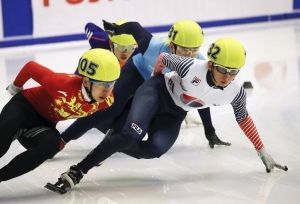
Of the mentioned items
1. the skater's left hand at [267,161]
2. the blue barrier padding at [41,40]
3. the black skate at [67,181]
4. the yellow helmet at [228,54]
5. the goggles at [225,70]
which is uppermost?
the yellow helmet at [228,54]

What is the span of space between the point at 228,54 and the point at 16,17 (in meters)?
7.38

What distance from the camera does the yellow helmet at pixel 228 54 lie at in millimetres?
4250

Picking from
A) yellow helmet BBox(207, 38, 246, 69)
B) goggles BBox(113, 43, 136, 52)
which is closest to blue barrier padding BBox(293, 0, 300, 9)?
goggles BBox(113, 43, 136, 52)

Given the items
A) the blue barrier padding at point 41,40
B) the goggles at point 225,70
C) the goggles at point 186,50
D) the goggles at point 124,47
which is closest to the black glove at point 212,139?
the goggles at point 186,50

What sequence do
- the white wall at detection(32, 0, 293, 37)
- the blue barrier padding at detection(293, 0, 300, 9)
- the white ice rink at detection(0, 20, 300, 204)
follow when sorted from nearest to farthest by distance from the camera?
the white ice rink at detection(0, 20, 300, 204) → the white wall at detection(32, 0, 293, 37) → the blue barrier padding at detection(293, 0, 300, 9)

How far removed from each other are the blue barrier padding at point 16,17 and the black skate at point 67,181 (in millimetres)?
7178

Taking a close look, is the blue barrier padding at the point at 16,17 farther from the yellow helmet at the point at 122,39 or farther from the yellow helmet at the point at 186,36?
the yellow helmet at the point at 186,36

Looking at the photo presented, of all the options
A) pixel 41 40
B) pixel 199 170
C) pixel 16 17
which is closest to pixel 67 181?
pixel 199 170

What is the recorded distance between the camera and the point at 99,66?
4020mm

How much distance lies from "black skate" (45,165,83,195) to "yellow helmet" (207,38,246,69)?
3.91ft

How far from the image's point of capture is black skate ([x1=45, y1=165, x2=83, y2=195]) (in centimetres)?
416

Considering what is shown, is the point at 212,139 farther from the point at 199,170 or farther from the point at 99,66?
the point at 99,66

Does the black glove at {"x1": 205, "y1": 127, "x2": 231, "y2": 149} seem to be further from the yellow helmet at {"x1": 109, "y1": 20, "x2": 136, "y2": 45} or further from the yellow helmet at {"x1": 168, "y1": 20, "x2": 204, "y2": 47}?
the yellow helmet at {"x1": 109, "y1": 20, "x2": 136, "y2": 45}

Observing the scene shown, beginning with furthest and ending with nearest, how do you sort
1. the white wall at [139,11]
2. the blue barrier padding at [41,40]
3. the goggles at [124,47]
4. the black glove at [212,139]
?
the white wall at [139,11] → the blue barrier padding at [41,40] → the goggles at [124,47] → the black glove at [212,139]
